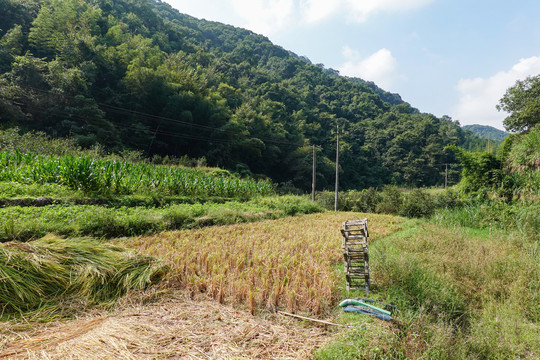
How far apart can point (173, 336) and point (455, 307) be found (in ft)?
12.9

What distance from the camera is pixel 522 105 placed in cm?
2786

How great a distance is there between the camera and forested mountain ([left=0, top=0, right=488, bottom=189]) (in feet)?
70.7

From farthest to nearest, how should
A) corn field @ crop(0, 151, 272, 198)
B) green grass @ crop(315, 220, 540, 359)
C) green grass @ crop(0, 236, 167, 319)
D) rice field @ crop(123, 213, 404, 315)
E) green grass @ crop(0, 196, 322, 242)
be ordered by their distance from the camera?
corn field @ crop(0, 151, 272, 198) → green grass @ crop(0, 196, 322, 242) → rice field @ crop(123, 213, 404, 315) → green grass @ crop(0, 236, 167, 319) → green grass @ crop(315, 220, 540, 359)

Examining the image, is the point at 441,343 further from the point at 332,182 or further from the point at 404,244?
the point at 332,182

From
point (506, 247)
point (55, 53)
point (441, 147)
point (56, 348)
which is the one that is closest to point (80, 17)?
point (55, 53)

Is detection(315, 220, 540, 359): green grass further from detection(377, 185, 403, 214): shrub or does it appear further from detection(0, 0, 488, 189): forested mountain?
detection(0, 0, 488, 189): forested mountain

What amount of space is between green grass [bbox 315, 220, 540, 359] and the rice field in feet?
2.15

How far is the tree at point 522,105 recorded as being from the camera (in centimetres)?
2336

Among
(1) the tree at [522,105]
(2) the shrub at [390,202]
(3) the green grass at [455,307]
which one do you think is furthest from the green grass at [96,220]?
(1) the tree at [522,105]

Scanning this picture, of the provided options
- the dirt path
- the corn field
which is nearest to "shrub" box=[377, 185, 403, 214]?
the corn field

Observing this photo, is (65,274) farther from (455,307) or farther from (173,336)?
(455,307)

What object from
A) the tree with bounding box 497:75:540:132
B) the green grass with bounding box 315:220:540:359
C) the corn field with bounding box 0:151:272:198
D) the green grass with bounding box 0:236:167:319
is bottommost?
the green grass with bounding box 315:220:540:359

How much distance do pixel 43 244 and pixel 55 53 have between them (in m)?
33.4

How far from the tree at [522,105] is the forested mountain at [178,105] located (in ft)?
56.5
